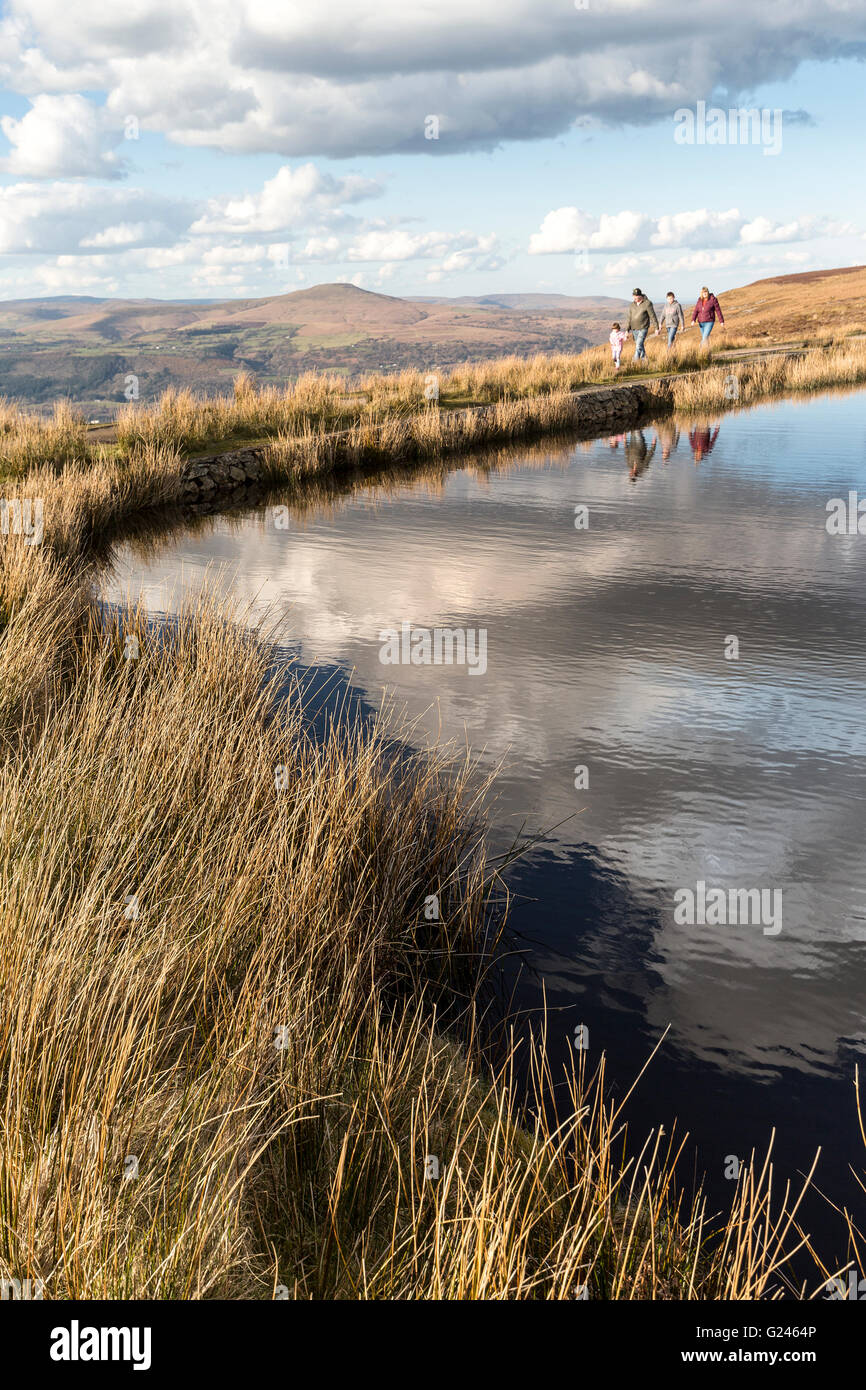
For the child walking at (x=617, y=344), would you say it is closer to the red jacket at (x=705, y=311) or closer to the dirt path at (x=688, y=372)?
the dirt path at (x=688, y=372)

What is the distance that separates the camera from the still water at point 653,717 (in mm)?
3324

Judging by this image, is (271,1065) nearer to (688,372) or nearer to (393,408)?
(393,408)

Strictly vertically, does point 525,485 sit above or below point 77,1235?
above

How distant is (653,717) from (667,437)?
12.8 m

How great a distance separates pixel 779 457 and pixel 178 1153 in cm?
1439

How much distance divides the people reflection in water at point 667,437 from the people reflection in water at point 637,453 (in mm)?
174

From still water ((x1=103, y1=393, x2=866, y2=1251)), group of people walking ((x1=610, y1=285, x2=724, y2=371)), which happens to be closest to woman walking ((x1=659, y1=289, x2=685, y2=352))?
group of people walking ((x1=610, y1=285, x2=724, y2=371))

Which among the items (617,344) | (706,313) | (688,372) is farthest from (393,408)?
(706,313)

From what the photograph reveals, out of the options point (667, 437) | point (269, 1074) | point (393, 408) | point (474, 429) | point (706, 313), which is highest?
point (706, 313)

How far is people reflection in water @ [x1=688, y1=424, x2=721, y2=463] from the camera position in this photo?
15244 millimetres

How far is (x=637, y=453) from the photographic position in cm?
1562
